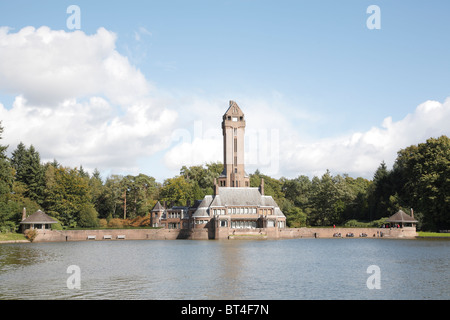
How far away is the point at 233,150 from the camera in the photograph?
4574 inches

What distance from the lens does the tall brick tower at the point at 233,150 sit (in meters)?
115

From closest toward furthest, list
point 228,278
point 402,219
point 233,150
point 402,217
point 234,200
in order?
point 228,278, point 402,219, point 402,217, point 234,200, point 233,150

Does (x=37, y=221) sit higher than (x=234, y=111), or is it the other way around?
(x=234, y=111)

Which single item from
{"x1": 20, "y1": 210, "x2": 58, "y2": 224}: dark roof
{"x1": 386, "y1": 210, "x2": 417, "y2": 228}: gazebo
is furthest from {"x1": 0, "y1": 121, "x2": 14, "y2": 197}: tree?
{"x1": 386, "y1": 210, "x2": 417, "y2": 228}: gazebo

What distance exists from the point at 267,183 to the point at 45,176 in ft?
224

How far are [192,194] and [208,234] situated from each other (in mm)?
22847

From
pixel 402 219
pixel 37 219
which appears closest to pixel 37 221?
pixel 37 219

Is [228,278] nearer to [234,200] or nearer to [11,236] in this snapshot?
[11,236]

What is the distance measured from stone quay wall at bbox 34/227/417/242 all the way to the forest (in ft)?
11.9

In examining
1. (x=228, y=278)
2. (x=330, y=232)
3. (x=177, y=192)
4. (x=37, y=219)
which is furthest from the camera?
(x=177, y=192)

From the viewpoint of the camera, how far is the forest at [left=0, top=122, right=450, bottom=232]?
298 ft

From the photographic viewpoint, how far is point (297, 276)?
115 ft
